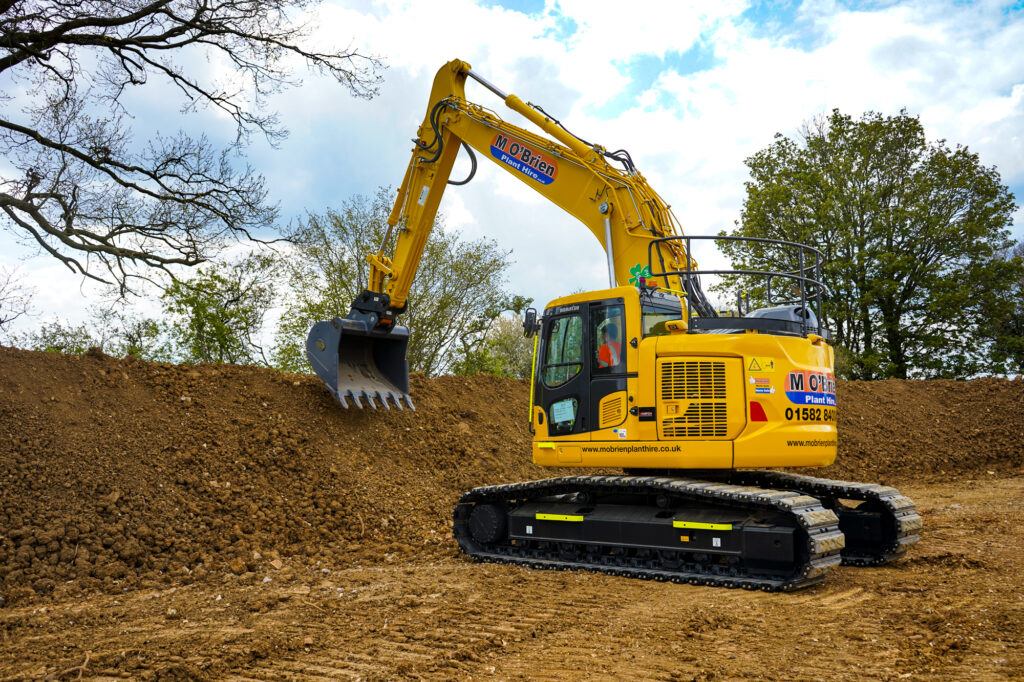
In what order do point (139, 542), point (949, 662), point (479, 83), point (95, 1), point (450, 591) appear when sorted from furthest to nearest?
point (95, 1) < point (479, 83) < point (139, 542) < point (450, 591) < point (949, 662)

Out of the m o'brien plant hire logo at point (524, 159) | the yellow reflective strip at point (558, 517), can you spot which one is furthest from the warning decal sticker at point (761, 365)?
the m o'brien plant hire logo at point (524, 159)

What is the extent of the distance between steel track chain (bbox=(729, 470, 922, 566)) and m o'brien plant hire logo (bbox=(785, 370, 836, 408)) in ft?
2.95

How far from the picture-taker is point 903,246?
2277cm

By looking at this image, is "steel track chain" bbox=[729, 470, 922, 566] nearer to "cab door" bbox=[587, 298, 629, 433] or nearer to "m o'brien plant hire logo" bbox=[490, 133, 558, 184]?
"cab door" bbox=[587, 298, 629, 433]

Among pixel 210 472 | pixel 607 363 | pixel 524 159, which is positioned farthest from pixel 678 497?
pixel 210 472

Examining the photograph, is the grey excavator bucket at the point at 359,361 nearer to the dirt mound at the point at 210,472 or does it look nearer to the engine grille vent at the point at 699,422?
the dirt mound at the point at 210,472

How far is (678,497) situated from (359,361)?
531cm

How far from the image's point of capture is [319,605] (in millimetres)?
5871

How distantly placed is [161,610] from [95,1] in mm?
8913

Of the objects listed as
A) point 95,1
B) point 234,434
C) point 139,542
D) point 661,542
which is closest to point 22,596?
point 139,542

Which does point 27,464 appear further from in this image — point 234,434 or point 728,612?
point 728,612

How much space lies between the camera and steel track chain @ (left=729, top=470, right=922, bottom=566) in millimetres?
7473

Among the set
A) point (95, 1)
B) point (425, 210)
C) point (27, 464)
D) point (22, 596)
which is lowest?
point (22, 596)

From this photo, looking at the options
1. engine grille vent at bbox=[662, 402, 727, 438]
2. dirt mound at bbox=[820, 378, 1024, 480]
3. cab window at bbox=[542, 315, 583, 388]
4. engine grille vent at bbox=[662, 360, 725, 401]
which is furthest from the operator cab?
dirt mound at bbox=[820, 378, 1024, 480]
